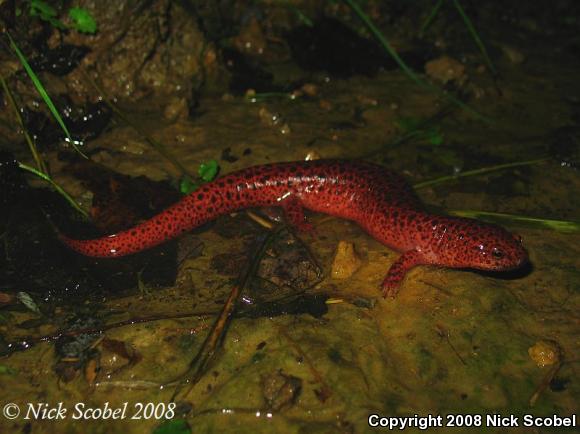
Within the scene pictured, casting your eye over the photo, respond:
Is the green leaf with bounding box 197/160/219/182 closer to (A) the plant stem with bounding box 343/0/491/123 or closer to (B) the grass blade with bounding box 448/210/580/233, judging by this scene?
(B) the grass blade with bounding box 448/210/580/233

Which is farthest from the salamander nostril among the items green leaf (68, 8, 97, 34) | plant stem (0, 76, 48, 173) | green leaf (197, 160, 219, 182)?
green leaf (68, 8, 97, 34)

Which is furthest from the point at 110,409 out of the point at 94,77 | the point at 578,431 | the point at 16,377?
the point at 94,77

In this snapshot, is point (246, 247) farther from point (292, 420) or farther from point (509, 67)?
point (509, 67)

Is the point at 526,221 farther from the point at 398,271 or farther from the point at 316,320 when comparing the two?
the point at 316,320

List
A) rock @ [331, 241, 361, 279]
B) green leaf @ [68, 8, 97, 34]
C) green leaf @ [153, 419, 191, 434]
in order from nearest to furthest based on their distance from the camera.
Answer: green leaf @ [153, 419, 191, 434]
rock @ [331, 241, 361, 279]
green leaf @ [68, 8, 97, 34]

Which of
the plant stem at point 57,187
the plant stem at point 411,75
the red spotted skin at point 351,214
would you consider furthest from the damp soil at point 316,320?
the plant stem at point 411,75

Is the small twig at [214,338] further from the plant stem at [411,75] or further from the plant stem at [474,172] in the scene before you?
the plant stem at [411,75]
